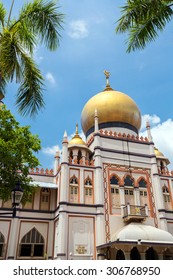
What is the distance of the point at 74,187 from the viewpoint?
18.8 m

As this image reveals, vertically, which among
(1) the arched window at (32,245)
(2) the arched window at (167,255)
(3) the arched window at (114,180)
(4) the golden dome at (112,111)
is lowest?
(2) the arched window at (167,255)

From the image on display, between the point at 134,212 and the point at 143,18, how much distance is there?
13.7m

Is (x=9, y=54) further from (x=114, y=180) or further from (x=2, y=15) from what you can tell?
(x=114, y=180)

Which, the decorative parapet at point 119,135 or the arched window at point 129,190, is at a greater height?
the decorative parapet at point 119,135

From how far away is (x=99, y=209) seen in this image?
59.1 feet

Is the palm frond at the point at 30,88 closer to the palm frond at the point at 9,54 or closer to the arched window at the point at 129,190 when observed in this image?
the palm frond at the point at 9,54

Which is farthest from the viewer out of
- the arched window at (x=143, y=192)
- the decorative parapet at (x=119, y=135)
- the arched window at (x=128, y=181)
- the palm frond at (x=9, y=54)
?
the decorative parapet at (x=119, y=135)

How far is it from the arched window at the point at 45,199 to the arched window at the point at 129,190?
5994 mm

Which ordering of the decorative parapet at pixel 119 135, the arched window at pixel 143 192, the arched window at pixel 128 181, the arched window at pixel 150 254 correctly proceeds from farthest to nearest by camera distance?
the decorative parapet at pixel 119 135 < the arched window at pixel 128 181 < the arched window at pixel 143 192 < the arched window at pixel 150 254

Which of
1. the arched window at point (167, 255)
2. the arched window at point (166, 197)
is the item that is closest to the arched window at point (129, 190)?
the arched window at point (166, 197)

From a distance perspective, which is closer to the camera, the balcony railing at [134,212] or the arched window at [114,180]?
the balcony railing at [134,212]

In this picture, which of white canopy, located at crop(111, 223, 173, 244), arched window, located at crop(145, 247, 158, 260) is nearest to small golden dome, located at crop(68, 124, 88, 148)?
white canopy, located at crop(111, 223, 173, 244)

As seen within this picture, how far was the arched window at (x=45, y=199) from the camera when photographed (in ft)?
64.4

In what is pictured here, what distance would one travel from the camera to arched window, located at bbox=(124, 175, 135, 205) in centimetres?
1933
